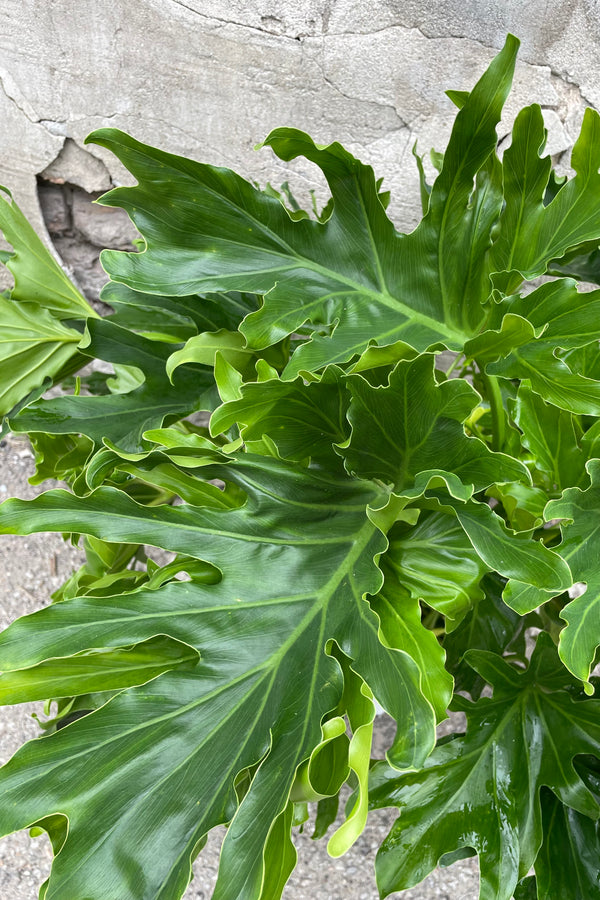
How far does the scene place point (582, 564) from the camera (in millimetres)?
668

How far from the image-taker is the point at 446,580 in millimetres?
669

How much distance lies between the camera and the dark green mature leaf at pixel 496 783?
74cm

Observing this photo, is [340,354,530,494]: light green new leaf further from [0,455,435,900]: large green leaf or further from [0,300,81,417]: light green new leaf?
[0,300,81,417]: light green new leaf

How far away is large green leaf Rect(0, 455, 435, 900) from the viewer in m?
0.57

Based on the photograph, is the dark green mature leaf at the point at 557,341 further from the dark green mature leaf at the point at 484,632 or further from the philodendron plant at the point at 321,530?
the dark green mature leaf at the point at 484,632

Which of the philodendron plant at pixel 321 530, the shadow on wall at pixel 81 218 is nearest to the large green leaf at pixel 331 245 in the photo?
the philodendron plant at pixel 321 530

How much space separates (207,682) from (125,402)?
385mm

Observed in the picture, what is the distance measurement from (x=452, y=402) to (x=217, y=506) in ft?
0.84

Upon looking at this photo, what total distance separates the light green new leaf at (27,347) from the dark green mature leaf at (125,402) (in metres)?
0.07

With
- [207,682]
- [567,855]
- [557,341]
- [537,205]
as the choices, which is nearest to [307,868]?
[567,855]

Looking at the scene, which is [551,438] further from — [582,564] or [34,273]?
[34,273]

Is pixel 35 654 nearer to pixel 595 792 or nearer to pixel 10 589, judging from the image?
pixel 595 792

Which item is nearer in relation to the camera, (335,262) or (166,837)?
(166,837)

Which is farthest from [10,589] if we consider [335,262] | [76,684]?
[335,262]
